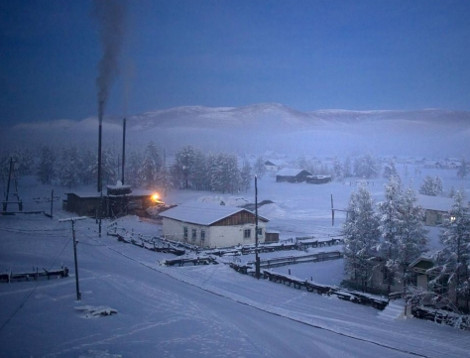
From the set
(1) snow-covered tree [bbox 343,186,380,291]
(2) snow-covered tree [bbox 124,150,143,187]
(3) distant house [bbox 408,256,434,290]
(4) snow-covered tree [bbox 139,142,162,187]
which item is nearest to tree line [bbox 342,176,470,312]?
(1) snow-covered tree [bbox 343,186,380,291]

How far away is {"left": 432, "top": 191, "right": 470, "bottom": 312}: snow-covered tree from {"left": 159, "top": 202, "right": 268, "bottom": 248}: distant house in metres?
22.1

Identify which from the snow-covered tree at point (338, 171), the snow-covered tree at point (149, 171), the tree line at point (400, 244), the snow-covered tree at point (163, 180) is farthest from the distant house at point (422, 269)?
the snow-covered tree at point (338, 171)

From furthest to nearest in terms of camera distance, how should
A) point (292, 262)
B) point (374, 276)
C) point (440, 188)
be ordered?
point (440, 188), point (292, 262), point (374, 276)

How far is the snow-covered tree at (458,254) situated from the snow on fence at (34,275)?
23800 mm

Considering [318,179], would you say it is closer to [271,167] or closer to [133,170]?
[271,167]

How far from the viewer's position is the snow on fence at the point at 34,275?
86.6ft

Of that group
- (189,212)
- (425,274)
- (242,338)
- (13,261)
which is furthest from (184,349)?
(189,212)

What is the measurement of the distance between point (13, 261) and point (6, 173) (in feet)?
275

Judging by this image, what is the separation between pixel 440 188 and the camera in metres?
82.9

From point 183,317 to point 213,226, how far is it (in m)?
21.1

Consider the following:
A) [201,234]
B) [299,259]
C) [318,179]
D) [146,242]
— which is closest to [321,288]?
[299,259]

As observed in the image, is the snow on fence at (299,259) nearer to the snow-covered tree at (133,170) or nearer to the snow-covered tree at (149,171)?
the snow-covered tree at (149,171)

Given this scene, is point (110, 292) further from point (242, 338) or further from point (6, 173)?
point (6, 173)

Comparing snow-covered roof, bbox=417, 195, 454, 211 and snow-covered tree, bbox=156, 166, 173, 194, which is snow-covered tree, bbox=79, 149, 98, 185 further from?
snow-covered roof, bbox=417, 195, 454, 211
